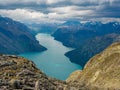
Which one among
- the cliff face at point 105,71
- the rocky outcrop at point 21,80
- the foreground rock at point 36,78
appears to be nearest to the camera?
the rocky outcrop at point 21,80

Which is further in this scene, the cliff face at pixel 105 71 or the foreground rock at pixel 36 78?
the cliff face at pixel 105 71

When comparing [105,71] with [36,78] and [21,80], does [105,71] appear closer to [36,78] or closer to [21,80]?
[36,78]

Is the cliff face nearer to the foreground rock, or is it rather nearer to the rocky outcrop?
the foreground rock

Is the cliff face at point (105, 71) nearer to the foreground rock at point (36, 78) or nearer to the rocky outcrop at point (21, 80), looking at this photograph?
the foreground rock at point (36, 78)

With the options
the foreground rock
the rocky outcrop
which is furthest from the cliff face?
the rocky outcrop

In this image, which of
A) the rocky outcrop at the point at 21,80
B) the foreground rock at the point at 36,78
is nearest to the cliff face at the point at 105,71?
the foreground rock at the point at 36,78

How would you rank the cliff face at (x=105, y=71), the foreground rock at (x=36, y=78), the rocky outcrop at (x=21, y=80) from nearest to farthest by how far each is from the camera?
the rocky outcrop at (x=21, y=80), the foreground rock at (x=36, y=78), the cliff face at (x=105, y=71)

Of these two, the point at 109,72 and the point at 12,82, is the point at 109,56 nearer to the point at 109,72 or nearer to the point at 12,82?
the point at 109,72

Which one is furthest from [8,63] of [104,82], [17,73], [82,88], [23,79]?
[104,82]

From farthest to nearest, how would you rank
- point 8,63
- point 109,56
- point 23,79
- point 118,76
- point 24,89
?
point 109,56
point 118,76
point 8,63
point 23,79
point 24,89

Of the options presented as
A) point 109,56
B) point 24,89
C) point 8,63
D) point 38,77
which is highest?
point 109,56

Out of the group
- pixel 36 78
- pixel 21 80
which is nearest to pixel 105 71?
pixel 36 78
